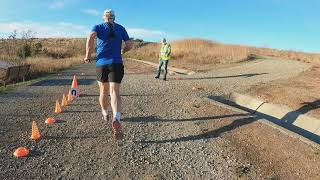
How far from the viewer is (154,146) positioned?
8.36 meters

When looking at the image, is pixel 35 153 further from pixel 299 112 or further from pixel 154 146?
pixel 299 112

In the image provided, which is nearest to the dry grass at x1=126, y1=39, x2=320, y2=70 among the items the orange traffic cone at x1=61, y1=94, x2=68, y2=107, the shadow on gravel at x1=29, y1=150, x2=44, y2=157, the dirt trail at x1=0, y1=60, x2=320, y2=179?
the orange traffic cone at x1=61, y1=94, x2=68, y2=107

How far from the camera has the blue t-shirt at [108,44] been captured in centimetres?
825

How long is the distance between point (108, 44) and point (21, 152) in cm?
237

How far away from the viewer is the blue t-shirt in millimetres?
8250

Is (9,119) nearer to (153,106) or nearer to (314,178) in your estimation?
(153,106)

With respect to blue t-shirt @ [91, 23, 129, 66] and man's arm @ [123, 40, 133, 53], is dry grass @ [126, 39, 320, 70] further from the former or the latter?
blue t-shirt @ [91, 23, 129, 66]

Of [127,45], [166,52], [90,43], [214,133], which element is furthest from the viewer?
[166,52]

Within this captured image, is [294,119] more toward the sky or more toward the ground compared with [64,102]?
more toward the ground

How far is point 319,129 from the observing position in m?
12.1

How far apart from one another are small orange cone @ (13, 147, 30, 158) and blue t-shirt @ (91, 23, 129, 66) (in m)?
2.02

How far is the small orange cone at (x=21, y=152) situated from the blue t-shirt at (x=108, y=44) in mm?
2021

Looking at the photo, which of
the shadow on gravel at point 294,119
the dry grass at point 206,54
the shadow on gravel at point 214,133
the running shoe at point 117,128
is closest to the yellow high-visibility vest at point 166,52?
the shadow on gravel at point 294,119

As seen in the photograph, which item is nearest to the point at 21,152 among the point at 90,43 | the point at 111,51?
the point at 90,43
